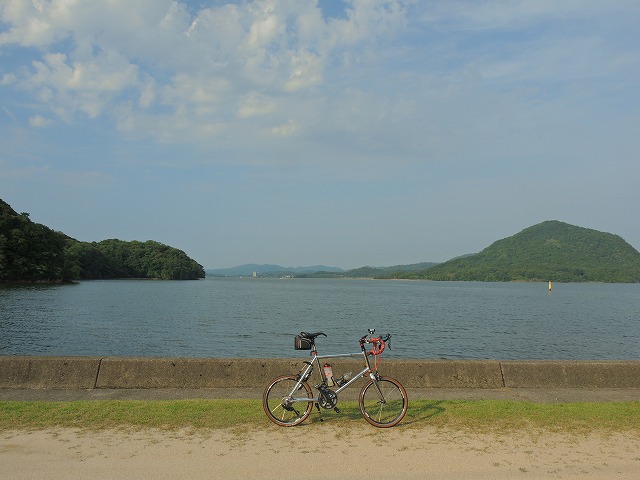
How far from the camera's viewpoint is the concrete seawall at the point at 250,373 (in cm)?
912

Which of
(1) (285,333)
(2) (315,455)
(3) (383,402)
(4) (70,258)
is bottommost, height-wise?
(1) (285,333)

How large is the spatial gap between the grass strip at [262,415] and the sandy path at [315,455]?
32cm

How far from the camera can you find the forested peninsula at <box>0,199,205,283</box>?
8281cm

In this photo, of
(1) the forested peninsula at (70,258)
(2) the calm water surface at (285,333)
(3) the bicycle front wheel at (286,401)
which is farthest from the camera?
(1) the forested peninsula at (70,258)

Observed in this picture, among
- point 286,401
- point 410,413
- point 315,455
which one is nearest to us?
point 315,455

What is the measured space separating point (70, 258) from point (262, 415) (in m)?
133

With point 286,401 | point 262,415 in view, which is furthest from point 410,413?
point 262,415

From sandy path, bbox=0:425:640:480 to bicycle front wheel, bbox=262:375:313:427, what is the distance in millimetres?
260

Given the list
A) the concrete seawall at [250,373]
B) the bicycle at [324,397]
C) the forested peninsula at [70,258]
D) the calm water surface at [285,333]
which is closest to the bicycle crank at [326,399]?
the bicycle at [324,397]

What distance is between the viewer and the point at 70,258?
126625mm

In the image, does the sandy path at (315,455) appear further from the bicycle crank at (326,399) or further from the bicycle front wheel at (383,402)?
the bicycle crank at (326,399)

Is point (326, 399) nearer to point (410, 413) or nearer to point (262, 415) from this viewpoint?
point (262, 415)

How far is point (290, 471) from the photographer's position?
5332 millimetres

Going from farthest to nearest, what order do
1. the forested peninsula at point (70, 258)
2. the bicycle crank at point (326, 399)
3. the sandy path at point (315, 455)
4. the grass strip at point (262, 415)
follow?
the forested peninsula at point (70, 258)
the bicycle crank at point (326, 399)
the grass strip at point (262, 415)
the sandy path at point (315, 455)
